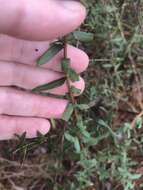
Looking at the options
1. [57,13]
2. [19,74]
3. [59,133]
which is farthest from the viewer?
[59,133]

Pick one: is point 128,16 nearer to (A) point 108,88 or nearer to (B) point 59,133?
(A) point 108,88

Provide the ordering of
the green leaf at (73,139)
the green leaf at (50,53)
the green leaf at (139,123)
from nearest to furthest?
the green leaf at (50,53), the green leaf at (73,139), the green leaf at (139,123)

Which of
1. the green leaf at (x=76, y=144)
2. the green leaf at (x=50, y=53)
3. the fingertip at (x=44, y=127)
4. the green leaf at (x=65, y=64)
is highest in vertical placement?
the green leaf at (x=50, y=53)

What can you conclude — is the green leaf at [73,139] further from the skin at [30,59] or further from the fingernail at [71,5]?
the fingernail at [71,5]

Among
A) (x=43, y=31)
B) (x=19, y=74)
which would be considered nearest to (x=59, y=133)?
(x=19, y=74)

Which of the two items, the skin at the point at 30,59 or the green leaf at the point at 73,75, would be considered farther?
the green leaf at the point at 73,75

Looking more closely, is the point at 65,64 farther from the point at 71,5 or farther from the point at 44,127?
the point at 44,127

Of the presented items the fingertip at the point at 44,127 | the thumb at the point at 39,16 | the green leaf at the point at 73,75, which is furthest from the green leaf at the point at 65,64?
the fingertip at the point at 44,127

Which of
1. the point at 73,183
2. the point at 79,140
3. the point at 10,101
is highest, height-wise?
the point at 10,101
